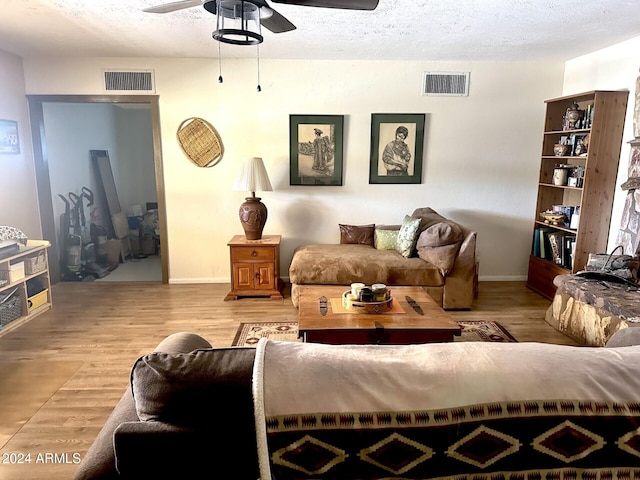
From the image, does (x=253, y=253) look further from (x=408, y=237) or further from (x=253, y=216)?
(x=408, y=237)

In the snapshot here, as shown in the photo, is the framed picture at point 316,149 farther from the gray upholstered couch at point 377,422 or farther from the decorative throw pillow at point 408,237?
the gray upholstered couch at point 377,422

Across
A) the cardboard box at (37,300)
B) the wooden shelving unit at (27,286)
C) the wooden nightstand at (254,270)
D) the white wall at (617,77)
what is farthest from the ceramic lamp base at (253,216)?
the white wall at (617,77)

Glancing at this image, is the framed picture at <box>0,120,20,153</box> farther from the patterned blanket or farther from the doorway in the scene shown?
the patterned blanket

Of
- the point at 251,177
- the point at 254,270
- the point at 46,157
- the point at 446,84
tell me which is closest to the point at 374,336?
the point at 254,270

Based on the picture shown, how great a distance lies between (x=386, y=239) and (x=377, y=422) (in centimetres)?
351

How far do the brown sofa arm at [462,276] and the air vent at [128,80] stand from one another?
139 inches

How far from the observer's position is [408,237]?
13.5 ft

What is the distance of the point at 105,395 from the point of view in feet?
8.21

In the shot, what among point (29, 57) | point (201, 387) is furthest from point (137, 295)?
point (201, 387)

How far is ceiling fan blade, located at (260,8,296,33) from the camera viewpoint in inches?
91.3

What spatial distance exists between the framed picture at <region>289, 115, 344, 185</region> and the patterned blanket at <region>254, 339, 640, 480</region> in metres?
3.75

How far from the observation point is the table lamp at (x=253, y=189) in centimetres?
423

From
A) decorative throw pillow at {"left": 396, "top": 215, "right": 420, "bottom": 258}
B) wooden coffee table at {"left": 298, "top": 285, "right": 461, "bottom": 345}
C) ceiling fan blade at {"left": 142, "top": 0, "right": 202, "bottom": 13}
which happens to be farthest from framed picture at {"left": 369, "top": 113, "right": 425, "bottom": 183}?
ceiling fan blade at {"left": 142, "top": 0, "right": 202, "bottom": 13}

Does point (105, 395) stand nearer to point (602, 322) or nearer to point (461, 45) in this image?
point (602, 322)
